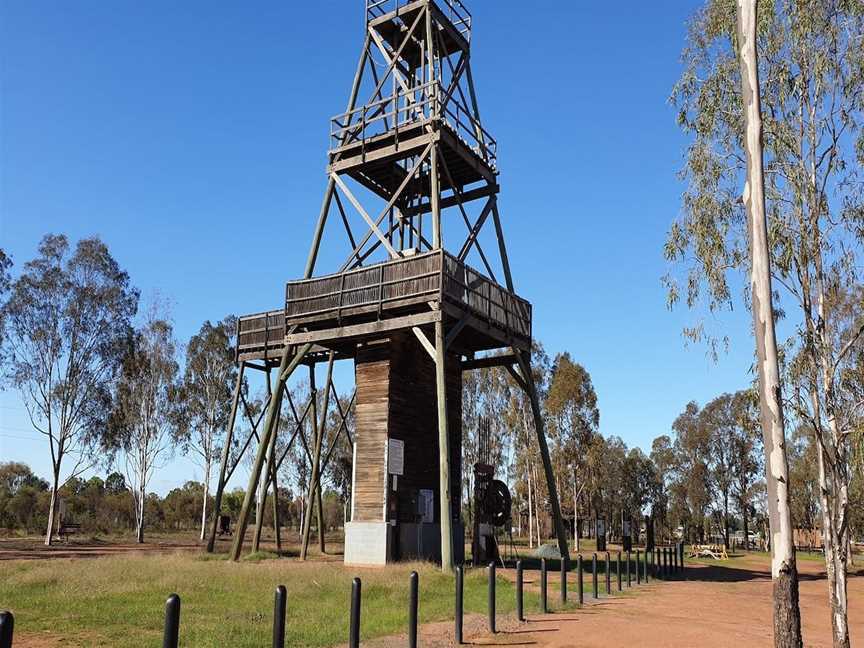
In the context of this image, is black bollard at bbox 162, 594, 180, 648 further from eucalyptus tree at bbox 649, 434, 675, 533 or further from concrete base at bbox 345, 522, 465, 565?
eucalyptus tree at bbox 649, 434, 675, 533

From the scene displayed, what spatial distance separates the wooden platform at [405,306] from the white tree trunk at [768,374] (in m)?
10.5

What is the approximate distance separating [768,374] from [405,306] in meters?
12.6

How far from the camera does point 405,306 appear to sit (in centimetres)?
2138

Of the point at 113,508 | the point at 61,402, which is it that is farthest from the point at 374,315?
the point at 113,508

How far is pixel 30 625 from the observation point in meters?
10.8

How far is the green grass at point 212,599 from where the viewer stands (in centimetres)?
1049

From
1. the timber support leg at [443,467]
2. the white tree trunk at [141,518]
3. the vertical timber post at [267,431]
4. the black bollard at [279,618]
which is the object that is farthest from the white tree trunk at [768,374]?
the white tree trunk at [141,518]

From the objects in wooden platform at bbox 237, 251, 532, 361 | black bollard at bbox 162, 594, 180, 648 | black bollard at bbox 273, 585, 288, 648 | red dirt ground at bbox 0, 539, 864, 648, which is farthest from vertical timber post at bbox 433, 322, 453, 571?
black bollard at bbox 162, 594, 180, 648

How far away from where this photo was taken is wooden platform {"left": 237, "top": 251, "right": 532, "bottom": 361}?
821 inches

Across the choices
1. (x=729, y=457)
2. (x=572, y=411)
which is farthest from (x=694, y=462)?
(x=572, y=411)

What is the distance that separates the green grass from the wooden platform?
715cm

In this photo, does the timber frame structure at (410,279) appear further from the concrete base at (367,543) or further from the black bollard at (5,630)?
the black bollard at (5,630)

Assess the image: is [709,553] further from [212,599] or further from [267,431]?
[212,599]

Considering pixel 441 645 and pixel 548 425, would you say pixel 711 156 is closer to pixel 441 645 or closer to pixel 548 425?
pixel 441 645
